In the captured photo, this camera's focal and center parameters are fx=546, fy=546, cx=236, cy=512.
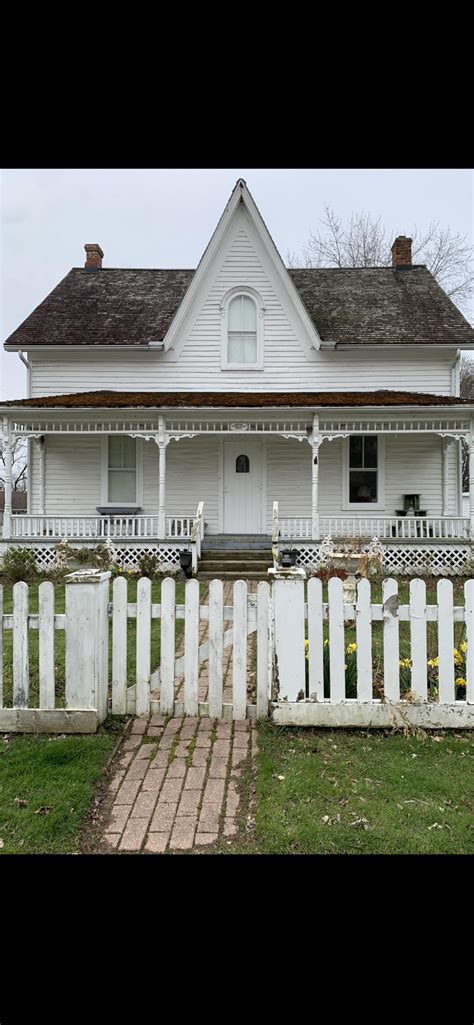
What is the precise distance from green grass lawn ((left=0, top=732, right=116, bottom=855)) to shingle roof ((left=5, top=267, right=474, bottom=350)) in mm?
14272

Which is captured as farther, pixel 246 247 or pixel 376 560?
pixel 246 247

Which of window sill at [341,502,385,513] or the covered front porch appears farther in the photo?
window sill at [341,502,385,513]

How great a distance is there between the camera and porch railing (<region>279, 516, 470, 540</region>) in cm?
1421

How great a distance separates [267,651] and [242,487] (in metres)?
11.6

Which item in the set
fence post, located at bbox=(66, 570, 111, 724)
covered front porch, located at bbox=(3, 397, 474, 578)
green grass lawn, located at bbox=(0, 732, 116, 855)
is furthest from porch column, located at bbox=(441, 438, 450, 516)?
green grass lawn, located at bbox=(0, 732, 116, 855)

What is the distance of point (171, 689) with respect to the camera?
15.0 ft

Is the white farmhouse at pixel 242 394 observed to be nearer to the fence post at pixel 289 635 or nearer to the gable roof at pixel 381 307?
the gable roof at pixel 381 307

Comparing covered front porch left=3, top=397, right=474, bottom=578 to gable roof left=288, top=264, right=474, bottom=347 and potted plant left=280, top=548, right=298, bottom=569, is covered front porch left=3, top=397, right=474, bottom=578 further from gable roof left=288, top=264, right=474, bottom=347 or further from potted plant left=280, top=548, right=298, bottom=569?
gable roof left=288, top=264, right=474, bottom=347

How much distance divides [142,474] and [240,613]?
12264 mm

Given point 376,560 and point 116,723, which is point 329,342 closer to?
point 376,560

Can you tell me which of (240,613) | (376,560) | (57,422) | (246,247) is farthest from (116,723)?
(246,247)

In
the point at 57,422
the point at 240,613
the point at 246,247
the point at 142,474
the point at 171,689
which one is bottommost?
the point at 171,689
